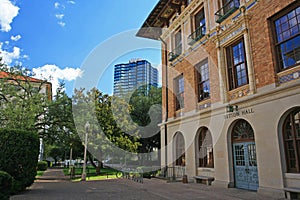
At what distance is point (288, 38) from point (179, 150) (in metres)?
9.75

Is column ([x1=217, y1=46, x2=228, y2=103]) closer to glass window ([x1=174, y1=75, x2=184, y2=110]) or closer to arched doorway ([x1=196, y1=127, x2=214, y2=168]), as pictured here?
arched doorway ([x1=196, y1=127, x2=214, y2=168])

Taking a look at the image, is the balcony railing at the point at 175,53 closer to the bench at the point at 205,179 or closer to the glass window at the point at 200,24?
the glass window at the point at 200,24

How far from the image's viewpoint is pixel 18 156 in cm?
964

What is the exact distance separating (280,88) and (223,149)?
13.7 feet

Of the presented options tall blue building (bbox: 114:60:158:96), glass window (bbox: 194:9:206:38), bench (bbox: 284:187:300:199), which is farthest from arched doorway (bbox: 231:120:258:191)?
tall blue building (bbox: 114:60:158:96)

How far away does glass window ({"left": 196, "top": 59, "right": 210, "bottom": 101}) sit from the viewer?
533 inches

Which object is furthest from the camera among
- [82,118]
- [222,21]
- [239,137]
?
[82,118]

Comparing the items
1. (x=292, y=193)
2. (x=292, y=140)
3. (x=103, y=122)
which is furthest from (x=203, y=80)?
(x=103, y=122)

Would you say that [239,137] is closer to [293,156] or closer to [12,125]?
[293,156]

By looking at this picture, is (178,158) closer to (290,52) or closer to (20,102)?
(290,52)

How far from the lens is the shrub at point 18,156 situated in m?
9.45

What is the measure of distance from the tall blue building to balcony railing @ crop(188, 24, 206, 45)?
517 cm

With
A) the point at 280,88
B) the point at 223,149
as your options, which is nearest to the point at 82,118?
the point at 223,149

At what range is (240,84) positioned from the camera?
11.1 m
